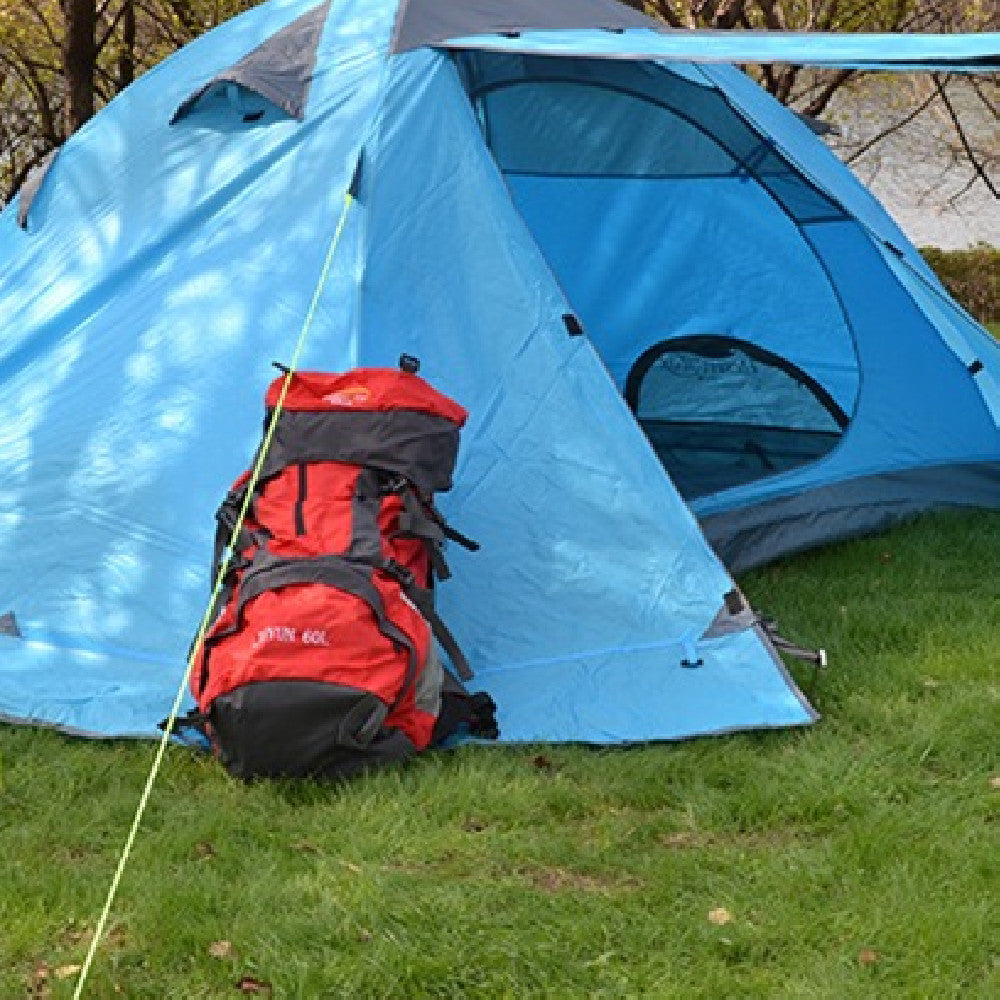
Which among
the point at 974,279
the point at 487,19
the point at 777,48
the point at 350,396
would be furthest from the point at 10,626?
the point at 974,279

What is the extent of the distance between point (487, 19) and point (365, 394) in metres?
1.41

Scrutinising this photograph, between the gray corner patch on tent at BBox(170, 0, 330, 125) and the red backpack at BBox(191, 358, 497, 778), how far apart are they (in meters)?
0.94

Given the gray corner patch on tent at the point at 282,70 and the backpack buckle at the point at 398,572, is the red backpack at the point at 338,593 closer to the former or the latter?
the backpack buckle at the point at 398,572

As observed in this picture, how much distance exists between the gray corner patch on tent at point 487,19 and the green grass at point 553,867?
194 centimetres

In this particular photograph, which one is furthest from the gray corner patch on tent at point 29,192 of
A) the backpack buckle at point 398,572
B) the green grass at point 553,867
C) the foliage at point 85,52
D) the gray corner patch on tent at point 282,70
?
the foliage at point 85,52

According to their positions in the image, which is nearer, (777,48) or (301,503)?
(301,503)

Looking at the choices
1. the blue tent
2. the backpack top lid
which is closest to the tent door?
the blue tent

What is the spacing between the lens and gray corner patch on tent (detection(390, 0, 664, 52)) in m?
4.57

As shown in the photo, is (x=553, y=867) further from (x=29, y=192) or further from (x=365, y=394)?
(x=29, y=192)

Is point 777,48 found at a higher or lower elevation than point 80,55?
higher

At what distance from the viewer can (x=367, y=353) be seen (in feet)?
13.9

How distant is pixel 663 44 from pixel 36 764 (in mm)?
2264

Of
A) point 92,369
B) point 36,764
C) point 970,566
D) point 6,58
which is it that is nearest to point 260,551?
point 36,764

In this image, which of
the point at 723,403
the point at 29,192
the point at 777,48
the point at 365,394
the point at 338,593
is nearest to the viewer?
the point at 338,593
